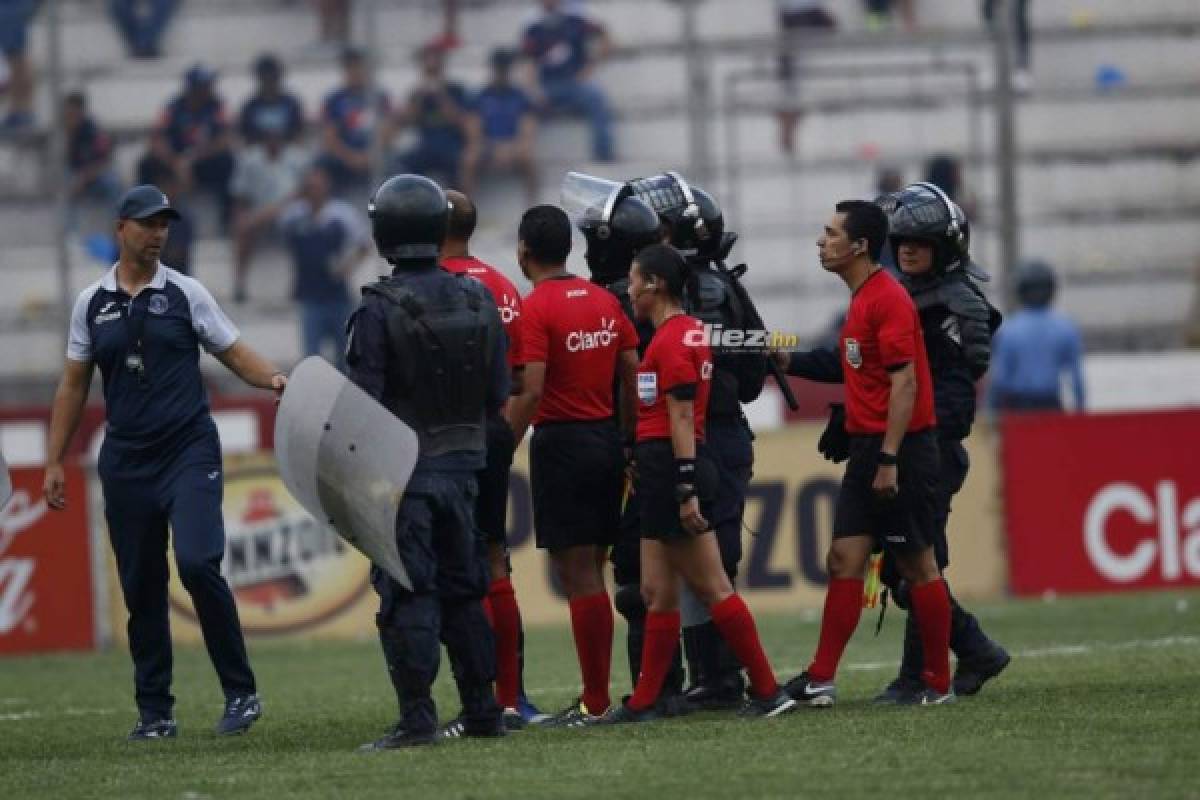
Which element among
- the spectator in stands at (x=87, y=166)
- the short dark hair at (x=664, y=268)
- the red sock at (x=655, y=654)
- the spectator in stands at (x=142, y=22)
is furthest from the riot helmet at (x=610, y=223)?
the spectator in stands at (x=142, y=22)

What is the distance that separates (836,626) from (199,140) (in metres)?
13.2

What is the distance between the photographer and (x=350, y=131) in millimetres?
21750

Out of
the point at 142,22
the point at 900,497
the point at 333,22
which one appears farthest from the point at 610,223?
the point at 142,22

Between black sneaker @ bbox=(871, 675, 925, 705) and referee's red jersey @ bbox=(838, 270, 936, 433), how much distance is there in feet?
3.91

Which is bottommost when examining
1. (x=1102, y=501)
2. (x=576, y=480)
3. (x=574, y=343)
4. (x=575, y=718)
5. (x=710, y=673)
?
(x=1102, y=501)

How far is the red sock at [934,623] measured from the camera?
10.7 metres

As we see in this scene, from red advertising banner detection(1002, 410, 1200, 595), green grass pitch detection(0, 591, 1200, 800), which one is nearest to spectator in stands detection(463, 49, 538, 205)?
red advertising banner detection(1002, 410, 1200, 595)

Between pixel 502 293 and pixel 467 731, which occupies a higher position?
pixel 502 293

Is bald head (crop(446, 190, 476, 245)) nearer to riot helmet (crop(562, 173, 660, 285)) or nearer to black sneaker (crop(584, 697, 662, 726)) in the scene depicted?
riot helmet (crop(562, 173, 660, 285))

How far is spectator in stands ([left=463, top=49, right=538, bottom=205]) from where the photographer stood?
22.0 metres

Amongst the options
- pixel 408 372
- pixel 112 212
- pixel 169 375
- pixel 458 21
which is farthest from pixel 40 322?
pixel 408 372

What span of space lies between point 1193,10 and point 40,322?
10898mm

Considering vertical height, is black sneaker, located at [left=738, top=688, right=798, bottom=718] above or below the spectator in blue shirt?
below

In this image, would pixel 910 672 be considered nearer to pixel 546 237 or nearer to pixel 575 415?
pixel 575 415
